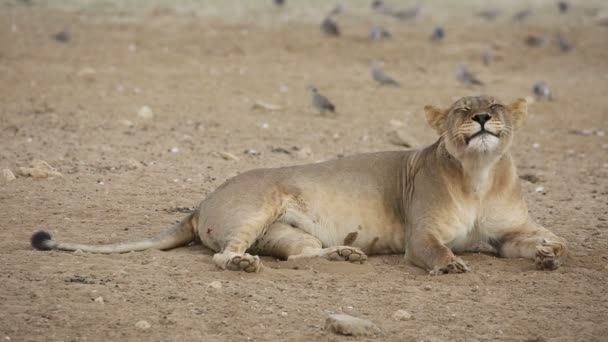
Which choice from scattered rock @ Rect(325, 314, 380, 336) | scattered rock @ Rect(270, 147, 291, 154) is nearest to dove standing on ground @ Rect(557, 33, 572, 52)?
scattered rock @ Rect(270, 147, 291, 154)

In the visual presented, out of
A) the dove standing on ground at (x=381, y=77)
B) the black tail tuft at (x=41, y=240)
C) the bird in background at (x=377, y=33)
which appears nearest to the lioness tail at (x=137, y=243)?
the black tail tuft at (x=41, y=240)

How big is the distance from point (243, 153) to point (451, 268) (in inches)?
191

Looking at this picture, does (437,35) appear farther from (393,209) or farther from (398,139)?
(393,209)

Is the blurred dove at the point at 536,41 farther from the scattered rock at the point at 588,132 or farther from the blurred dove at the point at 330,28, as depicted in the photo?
the scattered rock at the point at 588,132

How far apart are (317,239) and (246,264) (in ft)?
3.33

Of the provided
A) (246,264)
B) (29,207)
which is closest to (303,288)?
(246,264)

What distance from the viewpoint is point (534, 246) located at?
7391 millimetres

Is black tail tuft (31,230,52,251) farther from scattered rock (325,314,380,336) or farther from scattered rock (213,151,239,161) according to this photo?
scattered rock (213,151,239,161)

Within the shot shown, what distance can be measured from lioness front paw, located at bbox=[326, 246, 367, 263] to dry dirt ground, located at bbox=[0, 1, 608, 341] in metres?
0.09

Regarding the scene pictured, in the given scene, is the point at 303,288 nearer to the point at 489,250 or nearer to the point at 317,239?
the point at 317,239

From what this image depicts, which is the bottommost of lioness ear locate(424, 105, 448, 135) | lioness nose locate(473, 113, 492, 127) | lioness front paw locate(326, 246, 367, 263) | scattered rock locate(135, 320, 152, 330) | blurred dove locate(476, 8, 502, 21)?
blurred dove locate(476, 8, 502, 21)

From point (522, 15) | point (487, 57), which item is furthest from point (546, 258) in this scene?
point (522, 15)

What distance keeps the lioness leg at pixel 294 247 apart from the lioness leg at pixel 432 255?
1.11 ft

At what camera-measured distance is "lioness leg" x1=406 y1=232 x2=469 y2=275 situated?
7.08m
